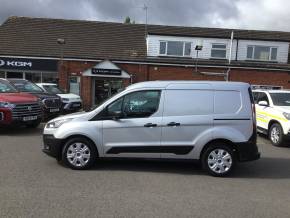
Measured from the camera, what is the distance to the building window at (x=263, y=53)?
30.9 m

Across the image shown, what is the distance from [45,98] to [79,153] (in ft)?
27.5

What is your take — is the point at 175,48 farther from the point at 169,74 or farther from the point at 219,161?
the point at 219,161

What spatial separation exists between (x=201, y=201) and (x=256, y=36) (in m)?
27.2

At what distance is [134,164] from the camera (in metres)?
8.86

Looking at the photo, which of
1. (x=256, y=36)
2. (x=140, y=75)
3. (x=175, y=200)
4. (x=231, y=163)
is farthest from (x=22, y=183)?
(x=256, y=36)

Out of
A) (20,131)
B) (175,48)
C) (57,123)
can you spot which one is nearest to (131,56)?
(175,48)

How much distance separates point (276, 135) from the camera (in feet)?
42.2

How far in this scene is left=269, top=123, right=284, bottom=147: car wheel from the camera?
496 inches

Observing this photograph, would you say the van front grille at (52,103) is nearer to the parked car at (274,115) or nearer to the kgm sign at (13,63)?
the parked car at (274,115)

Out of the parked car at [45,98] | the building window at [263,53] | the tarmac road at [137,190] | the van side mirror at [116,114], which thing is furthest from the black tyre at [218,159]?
the building window at [263,53]

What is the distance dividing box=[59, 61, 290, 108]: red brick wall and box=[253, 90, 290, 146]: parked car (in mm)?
14559

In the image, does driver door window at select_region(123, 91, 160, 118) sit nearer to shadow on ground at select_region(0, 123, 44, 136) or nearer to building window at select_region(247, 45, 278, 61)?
shadow on ground at select_region(0, 123, 44, 136)

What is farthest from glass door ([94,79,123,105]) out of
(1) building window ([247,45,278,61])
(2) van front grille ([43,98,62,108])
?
(2) van front grille ([43,98,62,108])

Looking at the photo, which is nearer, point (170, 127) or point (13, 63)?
point (170, 127)
